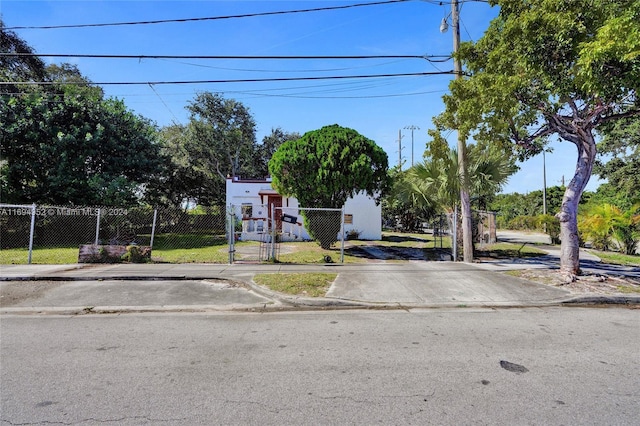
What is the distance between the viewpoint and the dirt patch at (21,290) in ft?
23.4

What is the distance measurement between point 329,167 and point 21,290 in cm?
986

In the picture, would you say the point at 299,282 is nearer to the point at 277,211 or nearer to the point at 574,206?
the point at 574,206

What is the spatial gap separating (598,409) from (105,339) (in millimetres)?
5673

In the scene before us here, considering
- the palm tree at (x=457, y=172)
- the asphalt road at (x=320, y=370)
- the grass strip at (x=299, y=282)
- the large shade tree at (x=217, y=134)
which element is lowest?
the asphalt road at (x=320, y=370)

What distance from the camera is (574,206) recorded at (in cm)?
874

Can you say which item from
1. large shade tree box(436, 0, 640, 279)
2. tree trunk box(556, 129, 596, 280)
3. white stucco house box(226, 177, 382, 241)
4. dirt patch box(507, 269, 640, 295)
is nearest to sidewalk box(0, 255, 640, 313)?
dirt patch box(507, 269, 640, 295)

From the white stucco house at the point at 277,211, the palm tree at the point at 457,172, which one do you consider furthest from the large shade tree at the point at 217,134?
the palm tree at the point at 457,172

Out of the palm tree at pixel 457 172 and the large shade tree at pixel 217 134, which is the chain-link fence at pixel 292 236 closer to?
the palm tree at pixel 457 172

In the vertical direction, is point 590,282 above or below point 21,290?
above

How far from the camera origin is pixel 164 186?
29.7m

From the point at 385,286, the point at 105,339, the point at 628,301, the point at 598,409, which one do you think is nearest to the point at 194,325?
the point at 105,339

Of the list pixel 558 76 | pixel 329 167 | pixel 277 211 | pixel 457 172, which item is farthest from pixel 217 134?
pixel 558 76

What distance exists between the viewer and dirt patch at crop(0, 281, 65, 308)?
7.12 metres

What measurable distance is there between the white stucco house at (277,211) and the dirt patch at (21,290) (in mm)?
11798
